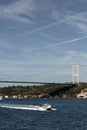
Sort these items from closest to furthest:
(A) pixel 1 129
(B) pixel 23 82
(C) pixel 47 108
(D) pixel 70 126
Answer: (A) pixel 1 129 → (D) pixel 70 126 → (C) pixel 47 108 → (B) pixel 23 82

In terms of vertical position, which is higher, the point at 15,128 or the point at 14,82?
the point at 14,82

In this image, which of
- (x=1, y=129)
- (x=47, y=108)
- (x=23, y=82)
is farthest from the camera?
(x=23, y=82)

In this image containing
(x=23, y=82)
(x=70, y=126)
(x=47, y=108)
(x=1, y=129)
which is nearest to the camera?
(x=1, y=129)

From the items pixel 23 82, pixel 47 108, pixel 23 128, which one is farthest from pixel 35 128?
pixel 23 82

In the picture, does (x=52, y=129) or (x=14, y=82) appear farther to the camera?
(x=14, y=82)

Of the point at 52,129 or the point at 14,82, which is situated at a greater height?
the point at 14,82

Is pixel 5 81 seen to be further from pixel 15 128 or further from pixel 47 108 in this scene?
pixel 15 128

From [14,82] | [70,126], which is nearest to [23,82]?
[14,82]

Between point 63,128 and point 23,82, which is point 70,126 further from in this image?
point 23,82

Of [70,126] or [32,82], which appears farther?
[32,82]
